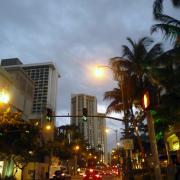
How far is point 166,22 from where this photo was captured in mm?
17906

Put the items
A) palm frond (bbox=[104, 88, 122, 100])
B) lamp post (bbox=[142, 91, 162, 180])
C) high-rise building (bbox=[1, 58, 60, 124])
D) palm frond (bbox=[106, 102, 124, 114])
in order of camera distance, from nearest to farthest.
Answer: lamp post (bbox=[142, 91, 162, 180]) < palm frond (bbox=[104, 88, 122, 100]) < palm frond (bbox=[106, 102, 124, 114]) < high-rise building (bbox=[1, 58, 60, 124])

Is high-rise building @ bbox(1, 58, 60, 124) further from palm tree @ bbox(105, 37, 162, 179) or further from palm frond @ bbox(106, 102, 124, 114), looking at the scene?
palm tree @ bbox(105, 37, 162, 179)

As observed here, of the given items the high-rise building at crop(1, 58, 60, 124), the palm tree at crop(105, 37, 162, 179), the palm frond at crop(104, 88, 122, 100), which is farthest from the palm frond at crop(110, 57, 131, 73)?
the high-rise building at crop(1, 58, 60, 124)

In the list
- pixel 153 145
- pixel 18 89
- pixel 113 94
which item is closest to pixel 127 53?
pixel 113 94

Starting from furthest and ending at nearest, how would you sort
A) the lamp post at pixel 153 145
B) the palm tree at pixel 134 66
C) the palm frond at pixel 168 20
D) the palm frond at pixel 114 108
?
the palm frond at pixel 114 108 → the palm tree at pixel 134 66 → the palm frond at pixel 168 20 → the lamp post at pixel 153 145

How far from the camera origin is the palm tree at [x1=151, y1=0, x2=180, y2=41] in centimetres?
1717

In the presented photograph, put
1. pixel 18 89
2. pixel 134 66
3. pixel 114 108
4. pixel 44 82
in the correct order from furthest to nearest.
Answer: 1. pixel 44 82
2. pixel 18 89
3. pixel 114 108
4. pixel 134 66

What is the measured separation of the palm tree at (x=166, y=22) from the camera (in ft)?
56.3

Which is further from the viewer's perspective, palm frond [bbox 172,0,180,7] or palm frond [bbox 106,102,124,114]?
palm frond [bbox 106,102,124,114]

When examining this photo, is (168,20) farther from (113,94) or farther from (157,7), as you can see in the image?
(113,94)

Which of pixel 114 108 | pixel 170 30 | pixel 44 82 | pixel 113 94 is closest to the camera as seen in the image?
pixel 170 30

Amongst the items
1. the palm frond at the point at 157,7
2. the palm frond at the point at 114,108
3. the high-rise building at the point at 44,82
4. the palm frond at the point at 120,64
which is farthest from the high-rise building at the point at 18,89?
the high-rise building at the point at 44,82

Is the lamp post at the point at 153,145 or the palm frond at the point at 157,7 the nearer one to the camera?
the lamp post at the point at 153,145

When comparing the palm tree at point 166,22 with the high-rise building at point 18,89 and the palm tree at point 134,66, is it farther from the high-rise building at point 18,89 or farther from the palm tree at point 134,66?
the high-rise building at point 18,89
